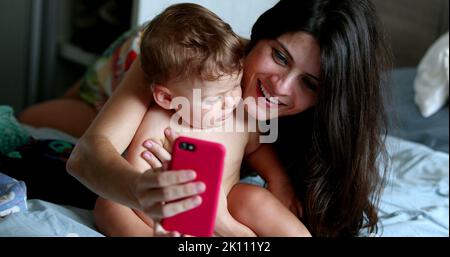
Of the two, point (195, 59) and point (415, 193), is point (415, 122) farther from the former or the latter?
point (195, 59)

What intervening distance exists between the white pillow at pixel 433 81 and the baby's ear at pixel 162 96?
1091 millimetres

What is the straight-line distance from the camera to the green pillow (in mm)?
1013

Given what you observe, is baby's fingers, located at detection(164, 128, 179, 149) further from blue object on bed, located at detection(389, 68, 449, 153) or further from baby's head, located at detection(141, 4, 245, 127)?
blue object on bed, located at detection(389, 68, 449, 153)

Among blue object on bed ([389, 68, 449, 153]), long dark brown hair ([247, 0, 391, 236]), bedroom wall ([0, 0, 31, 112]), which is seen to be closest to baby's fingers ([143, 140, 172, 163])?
Answer: long dark brown hair ([247, 0, 391, 236])

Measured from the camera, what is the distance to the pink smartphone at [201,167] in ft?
1.97

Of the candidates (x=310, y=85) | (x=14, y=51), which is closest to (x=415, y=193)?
(x=310, y=85)

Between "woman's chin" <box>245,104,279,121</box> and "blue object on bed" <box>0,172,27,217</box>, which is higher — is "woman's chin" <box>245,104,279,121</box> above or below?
above

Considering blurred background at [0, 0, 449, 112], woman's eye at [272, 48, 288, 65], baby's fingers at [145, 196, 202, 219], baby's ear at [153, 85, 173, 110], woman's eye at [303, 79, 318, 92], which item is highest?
woman's eye at [272, 48, 288, 65]

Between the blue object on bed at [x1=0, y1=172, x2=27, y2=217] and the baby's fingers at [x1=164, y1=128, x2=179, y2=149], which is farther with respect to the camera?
the blue object on bed at [x1=0, y1=172, x2=27, y2=217]

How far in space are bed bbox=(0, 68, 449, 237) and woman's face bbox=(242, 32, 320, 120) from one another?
272 mm

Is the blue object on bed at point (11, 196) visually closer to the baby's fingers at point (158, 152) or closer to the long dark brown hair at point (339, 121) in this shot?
the baby's fingers at point (158, 152)

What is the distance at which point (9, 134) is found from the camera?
3.37 feet

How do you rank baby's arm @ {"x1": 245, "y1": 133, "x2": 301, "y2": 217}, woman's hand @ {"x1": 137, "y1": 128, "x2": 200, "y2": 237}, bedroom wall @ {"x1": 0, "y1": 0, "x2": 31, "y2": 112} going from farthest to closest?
bedroom wall @ {"x1": 0, "y1": 0, "x2": 31, "y2": 112}, baby's arm @ {"x1": 245, "y1": 133, "x2": 301, "y2": 217}, woman's hand @ {"x1": 137, "y1": 128, "x2": 200, "y2": 237}

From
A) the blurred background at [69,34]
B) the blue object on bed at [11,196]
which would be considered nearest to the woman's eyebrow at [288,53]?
the blue object on bed at [11,196]
